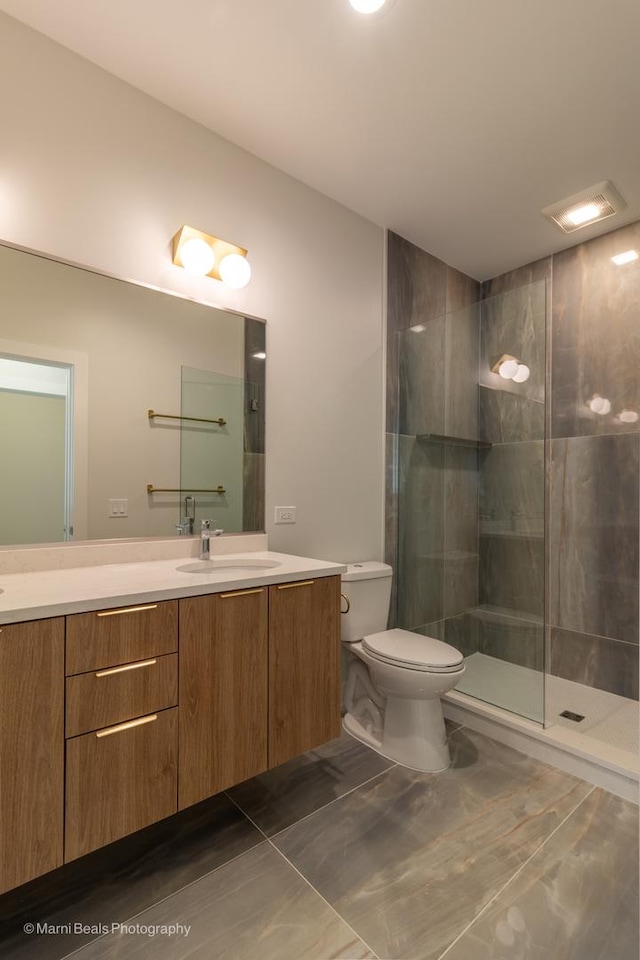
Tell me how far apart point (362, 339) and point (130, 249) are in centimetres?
121

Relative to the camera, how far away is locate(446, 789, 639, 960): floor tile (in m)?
1.15

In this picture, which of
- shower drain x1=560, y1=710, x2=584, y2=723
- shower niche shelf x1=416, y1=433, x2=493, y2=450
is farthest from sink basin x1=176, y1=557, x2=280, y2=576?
shower drain x1=560, y1=710, x2=584, y2=723

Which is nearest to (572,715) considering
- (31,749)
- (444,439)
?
(444,439)

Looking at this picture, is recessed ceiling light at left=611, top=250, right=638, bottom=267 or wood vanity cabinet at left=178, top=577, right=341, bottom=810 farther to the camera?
recessed ceiling light at left=611, top=250, right=638, bottom=267

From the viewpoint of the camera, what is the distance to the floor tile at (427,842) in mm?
1227

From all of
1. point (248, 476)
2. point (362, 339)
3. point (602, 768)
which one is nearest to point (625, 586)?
point (602, 768)

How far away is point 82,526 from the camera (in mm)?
1618

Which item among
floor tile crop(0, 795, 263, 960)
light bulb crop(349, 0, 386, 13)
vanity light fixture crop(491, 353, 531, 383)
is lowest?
floor tile crop(0, 795, 263, 960)

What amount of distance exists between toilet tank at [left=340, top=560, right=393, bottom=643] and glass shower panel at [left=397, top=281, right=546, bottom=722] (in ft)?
1.08

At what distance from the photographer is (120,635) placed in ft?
3.80

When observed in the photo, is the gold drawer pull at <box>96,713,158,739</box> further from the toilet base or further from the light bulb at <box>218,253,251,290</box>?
the light bulb at <box>218,253,251,290</box>

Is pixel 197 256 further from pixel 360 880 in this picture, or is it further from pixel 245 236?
pixel 360 880

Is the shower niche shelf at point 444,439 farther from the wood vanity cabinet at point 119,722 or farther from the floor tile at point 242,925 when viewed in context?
the floor tile at point 242,925

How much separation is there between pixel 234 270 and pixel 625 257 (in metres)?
2.12
